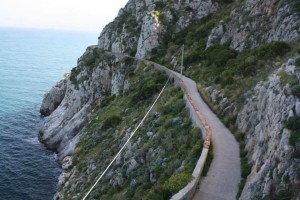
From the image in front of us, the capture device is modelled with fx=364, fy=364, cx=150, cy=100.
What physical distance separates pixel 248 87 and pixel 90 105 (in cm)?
3908

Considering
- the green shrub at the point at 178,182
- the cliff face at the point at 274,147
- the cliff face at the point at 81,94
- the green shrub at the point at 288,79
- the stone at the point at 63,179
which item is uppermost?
the green shrub at the point at 288,79

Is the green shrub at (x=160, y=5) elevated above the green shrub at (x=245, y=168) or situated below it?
→ above

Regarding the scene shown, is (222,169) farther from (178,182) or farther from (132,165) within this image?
(132,165)

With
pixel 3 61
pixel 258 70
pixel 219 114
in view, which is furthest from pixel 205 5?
pixel 3 61

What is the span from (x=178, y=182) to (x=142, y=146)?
44.1ft

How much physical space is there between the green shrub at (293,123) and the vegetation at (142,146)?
6.15 m

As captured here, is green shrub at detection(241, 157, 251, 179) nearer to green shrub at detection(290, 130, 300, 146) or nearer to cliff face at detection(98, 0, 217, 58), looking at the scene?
green shrub at detection(290, 130, 300, 146)

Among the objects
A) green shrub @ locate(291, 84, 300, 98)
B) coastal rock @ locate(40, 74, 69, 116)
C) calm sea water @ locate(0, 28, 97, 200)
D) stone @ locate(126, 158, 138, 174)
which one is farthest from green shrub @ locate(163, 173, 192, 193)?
coastal rock @ locate(40, 74, 69, 116)

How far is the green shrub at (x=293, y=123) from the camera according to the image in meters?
16.9

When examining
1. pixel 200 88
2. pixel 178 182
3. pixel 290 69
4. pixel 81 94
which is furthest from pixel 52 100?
pixel 290 69

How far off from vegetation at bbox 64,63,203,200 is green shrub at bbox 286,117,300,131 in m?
6.15

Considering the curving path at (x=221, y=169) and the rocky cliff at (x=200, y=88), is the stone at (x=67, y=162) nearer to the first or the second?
the rocky cliff at (x=200, y=88)

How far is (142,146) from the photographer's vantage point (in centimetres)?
3319

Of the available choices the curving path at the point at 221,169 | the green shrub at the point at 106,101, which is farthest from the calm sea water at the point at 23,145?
the curving path at the point at 221,169
